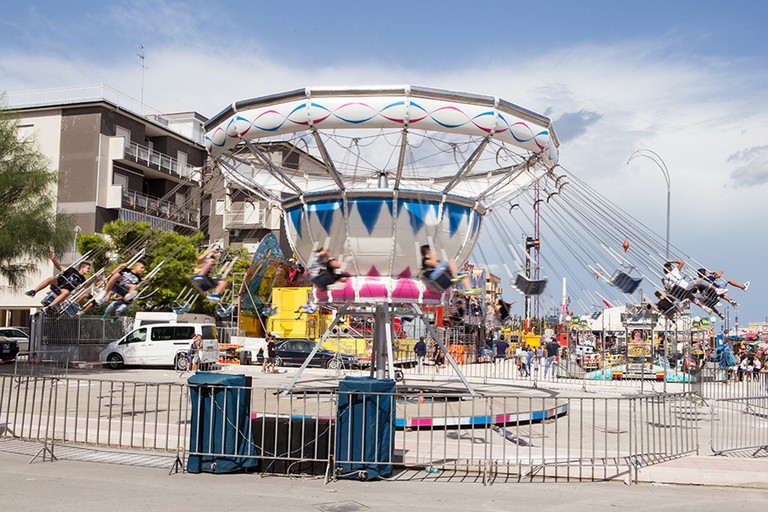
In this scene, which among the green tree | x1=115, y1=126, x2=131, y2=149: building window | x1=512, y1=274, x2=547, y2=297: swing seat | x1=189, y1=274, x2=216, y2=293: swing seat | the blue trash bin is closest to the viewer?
the blue trash bin

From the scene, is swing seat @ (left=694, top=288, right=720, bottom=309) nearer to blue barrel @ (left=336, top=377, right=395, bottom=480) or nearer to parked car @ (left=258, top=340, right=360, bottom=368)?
blue barrel @ (left=336, top=377, right=395, bottom=480)

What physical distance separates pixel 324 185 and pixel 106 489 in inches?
534

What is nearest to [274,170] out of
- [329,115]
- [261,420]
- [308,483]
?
[329,115]

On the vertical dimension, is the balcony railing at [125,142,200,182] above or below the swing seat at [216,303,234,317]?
above

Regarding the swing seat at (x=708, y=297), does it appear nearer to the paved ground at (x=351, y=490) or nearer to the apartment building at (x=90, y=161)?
the paved ground at (x=351, y=490)

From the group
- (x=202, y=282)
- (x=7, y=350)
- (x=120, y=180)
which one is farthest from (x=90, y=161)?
(x=202, y=282)

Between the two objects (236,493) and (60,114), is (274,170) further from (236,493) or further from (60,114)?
(60,114)

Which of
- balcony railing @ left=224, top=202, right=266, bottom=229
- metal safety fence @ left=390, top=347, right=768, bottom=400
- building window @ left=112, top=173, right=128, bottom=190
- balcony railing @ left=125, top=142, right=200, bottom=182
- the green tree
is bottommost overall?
metal safety fence @ left=390, top=347, right=768, bottom=400

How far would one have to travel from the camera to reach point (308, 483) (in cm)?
947

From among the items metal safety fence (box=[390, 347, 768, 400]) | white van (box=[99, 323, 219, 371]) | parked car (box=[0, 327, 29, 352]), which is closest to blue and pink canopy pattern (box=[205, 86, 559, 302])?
metal safety fence (box=[390, 347, 768, 400])

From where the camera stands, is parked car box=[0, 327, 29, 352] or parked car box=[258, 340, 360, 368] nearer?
parked car box=[258, 340, 360, 368]

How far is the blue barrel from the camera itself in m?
9.58

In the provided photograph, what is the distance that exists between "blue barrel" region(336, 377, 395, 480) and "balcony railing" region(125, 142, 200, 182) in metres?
33.8

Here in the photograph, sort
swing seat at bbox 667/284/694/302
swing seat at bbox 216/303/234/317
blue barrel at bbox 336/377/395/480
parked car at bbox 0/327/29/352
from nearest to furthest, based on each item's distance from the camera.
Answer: blue barrel at bbox 336/377/395/480 < swing seat at bbox 667/284/694/302 < swing seat at bbox 216/303/234/317 < parked car at bbox 0/327/29/352
